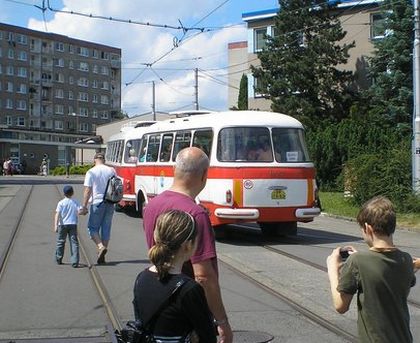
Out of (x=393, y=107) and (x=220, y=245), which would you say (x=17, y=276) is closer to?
(x=220, y=245)

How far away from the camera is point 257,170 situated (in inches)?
536

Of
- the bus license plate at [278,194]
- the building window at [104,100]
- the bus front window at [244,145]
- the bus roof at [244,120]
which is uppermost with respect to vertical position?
the building window at [104,100]

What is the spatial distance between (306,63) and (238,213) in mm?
25183

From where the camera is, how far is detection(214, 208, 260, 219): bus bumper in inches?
523

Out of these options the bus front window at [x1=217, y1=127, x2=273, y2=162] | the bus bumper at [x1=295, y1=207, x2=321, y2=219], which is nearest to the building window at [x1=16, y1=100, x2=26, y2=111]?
the bus front window at [x1=217, y1=127, x2=273, y2=162]

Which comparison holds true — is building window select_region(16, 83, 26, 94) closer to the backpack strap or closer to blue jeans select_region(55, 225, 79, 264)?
blue jeans select_region(55, 225, 79, 264)

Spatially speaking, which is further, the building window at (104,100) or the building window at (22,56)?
the building window at (104,100)

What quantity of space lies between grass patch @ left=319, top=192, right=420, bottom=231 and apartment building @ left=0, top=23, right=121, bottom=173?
71030 millimetres

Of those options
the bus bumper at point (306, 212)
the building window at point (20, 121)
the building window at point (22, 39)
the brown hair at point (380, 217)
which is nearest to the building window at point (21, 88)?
the building window at point (20, 121)

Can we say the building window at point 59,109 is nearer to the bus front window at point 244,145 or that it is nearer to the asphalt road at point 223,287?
the asphalt road at point 223,287

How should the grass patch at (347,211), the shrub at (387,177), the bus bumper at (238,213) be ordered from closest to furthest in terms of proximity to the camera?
1. the bus bumper at (238,213)
2. the grass patch at (347,211)
3. the shrub at (387,177)

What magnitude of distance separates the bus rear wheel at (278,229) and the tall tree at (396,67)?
15803 mm

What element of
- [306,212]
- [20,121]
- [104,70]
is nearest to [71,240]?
[306,212]

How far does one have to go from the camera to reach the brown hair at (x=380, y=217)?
11.4 feet
